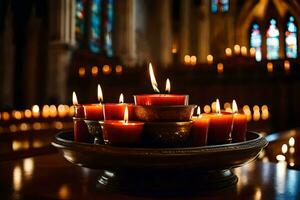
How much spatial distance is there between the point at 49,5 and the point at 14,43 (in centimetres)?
168

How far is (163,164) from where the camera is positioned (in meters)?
0.93

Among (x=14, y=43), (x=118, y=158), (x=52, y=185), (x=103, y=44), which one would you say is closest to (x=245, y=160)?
(x=118, y=158)

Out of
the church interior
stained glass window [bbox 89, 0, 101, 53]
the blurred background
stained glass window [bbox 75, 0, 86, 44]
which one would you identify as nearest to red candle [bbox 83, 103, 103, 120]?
the church interior

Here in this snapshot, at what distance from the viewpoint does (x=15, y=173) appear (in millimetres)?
1283

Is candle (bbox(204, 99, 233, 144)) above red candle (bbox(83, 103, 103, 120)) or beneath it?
beneath

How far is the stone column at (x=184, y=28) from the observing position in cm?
1659

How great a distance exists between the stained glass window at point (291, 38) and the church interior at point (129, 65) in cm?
5

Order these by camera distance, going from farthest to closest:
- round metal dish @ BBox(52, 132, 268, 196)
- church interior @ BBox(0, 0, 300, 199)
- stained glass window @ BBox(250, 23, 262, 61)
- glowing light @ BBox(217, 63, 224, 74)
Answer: stained glass window @ BBox(250, 23, 262, 61)
glowing light @ BBox(217, 63, 224, 74)
church interior @ BBox(0, 0, 300, 199)
round metal dish @ BBox(52, 132, 268, 196)

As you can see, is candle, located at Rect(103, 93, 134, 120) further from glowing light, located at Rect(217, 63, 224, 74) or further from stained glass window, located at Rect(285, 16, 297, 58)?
stained glass window, located at Rect(285, 16, 297, 58)

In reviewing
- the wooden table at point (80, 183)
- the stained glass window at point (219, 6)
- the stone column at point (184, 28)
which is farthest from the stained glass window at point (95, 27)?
the wooden table at point (80, 183)

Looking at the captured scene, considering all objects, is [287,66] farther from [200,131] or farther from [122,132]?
[122,132]

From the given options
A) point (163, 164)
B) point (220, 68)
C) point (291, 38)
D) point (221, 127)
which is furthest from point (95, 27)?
point (163, 164)

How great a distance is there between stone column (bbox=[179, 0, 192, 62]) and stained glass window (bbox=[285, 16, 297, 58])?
6464mm

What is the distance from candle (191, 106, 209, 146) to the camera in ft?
3.43
